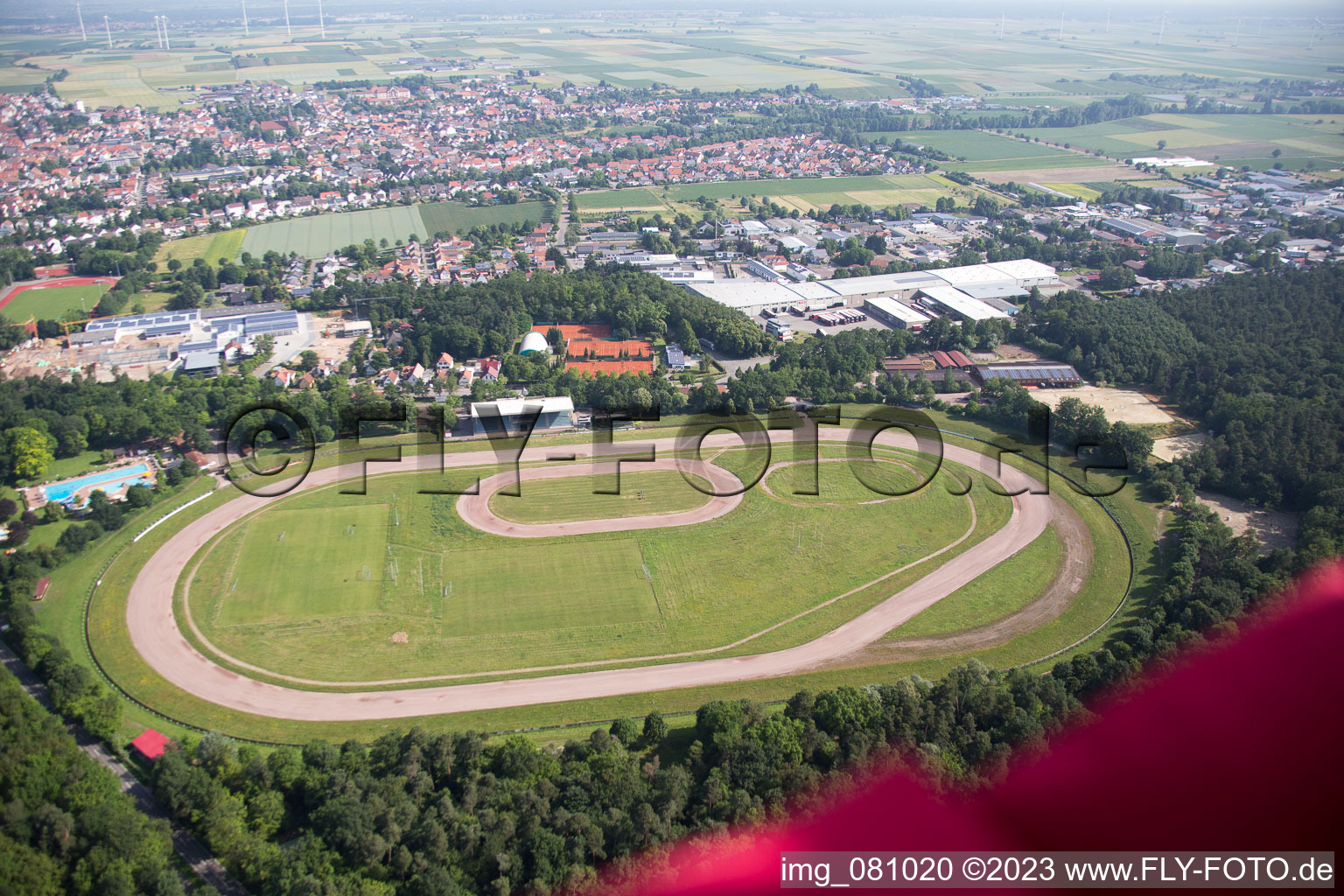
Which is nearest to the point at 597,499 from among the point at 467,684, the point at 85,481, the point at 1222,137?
the point at 467,684

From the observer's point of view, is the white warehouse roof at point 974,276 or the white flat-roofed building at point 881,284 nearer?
the white flat-roofed building at point 881,284

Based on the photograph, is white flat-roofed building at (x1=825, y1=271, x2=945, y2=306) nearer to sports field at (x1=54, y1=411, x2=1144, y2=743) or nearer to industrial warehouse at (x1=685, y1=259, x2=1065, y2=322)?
industrial warehouse at (x1=685, y1=259, x2=1065, y2=322)

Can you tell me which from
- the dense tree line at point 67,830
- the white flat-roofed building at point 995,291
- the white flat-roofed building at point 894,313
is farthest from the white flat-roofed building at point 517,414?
the white flat-roofed building at point 995,291

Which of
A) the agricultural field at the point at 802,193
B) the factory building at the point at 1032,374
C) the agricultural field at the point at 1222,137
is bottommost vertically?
the factory building at the point at 1032,374

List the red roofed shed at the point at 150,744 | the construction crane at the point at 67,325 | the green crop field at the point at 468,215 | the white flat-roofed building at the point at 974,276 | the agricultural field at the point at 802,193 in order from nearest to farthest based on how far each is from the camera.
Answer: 1. the red roofed shed at the point at 150,744
2. the construction crane at the point at 67,325
3. the white flat-roofed building at the point at 974,276
4. the green crop field at the point at 468,215
5. the agricultural field at the point at 802,193

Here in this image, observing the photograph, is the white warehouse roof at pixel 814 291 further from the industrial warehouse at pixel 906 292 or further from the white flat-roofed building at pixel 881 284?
the white flat-roofed building at pixel 881 284

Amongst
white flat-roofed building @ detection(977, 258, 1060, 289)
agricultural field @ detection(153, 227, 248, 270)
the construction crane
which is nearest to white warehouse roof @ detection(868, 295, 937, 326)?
white flat-roofed building @ detection(977, 258, 1060, 289)

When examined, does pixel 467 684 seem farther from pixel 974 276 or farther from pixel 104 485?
pixel 974 276

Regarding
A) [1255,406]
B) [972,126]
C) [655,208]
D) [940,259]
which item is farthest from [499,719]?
[972,126]
